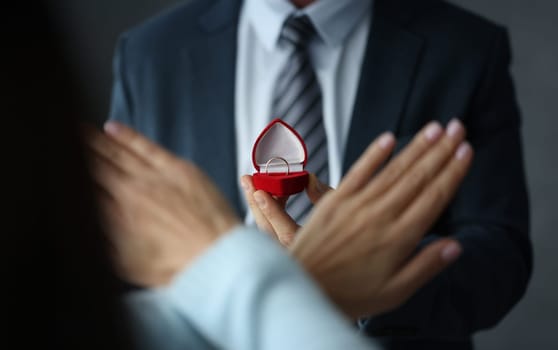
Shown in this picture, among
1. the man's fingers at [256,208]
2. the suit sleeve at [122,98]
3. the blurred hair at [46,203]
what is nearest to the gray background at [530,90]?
the suit sleeve at [122,98]

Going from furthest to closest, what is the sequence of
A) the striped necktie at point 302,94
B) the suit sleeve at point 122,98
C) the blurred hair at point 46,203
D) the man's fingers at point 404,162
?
the suit sleeve at point 122,98
the striped necktie at point 302,94
the man's fingers at point 404,162
the blurred hair at point 46,203

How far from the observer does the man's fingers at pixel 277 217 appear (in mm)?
317

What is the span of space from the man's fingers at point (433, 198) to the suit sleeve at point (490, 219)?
0.78ft

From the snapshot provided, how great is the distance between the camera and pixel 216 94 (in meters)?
0.69

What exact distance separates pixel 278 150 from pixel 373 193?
0.18 feet

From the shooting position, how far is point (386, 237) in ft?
Answer: 0.92

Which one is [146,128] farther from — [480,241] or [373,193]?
[373,193]

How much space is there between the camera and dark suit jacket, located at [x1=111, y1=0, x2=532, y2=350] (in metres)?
0.63

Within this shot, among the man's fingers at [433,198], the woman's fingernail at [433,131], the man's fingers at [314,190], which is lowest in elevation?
the man's fingers at [314,190]

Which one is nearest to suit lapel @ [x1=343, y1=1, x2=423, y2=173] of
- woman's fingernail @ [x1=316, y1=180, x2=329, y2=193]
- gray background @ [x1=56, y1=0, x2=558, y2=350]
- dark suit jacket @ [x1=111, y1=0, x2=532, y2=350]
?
dark suit jacket @ [x1=111, y1=0, x2=532, y2=350]

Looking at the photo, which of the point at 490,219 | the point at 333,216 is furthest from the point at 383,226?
the point at 490,219

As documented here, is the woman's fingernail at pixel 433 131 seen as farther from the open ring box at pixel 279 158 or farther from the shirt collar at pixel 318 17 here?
the shirt collar at pixel 318 17

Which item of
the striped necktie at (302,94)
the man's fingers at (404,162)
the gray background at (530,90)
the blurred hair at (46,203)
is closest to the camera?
the blurred hair at (46,203)

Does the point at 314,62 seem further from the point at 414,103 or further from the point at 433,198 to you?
the point at 433,198
